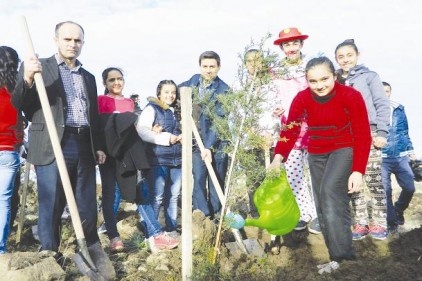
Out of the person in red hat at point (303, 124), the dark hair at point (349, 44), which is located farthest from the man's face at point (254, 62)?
the dark hair at point (349, 44)

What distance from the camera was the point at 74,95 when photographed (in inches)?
165

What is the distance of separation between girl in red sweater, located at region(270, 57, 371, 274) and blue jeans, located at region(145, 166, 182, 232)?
1.80m

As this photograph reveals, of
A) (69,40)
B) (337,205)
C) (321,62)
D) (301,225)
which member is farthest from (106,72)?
(337,205)

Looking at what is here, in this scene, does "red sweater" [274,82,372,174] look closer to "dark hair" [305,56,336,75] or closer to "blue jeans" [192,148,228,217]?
"dark hair" [305,56,336,75]

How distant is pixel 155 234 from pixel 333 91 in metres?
2.33

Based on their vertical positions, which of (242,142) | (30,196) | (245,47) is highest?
(245,47)

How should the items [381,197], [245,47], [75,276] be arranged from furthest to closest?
[381,197] < [245,47] < [75,276]

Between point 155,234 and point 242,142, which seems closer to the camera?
point 242,142

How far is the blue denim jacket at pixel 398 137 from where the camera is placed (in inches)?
266

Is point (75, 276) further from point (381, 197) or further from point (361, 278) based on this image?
point (381, 197)

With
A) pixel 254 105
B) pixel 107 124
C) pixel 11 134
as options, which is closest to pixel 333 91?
pixel 254 105

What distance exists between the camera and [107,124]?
489 centimetres

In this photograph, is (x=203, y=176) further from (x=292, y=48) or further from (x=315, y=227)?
(x=292, y=48)

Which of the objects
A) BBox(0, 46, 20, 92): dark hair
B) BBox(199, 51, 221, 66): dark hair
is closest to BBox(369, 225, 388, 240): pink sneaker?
BBox(199, 51, 221, 66): dark hair
